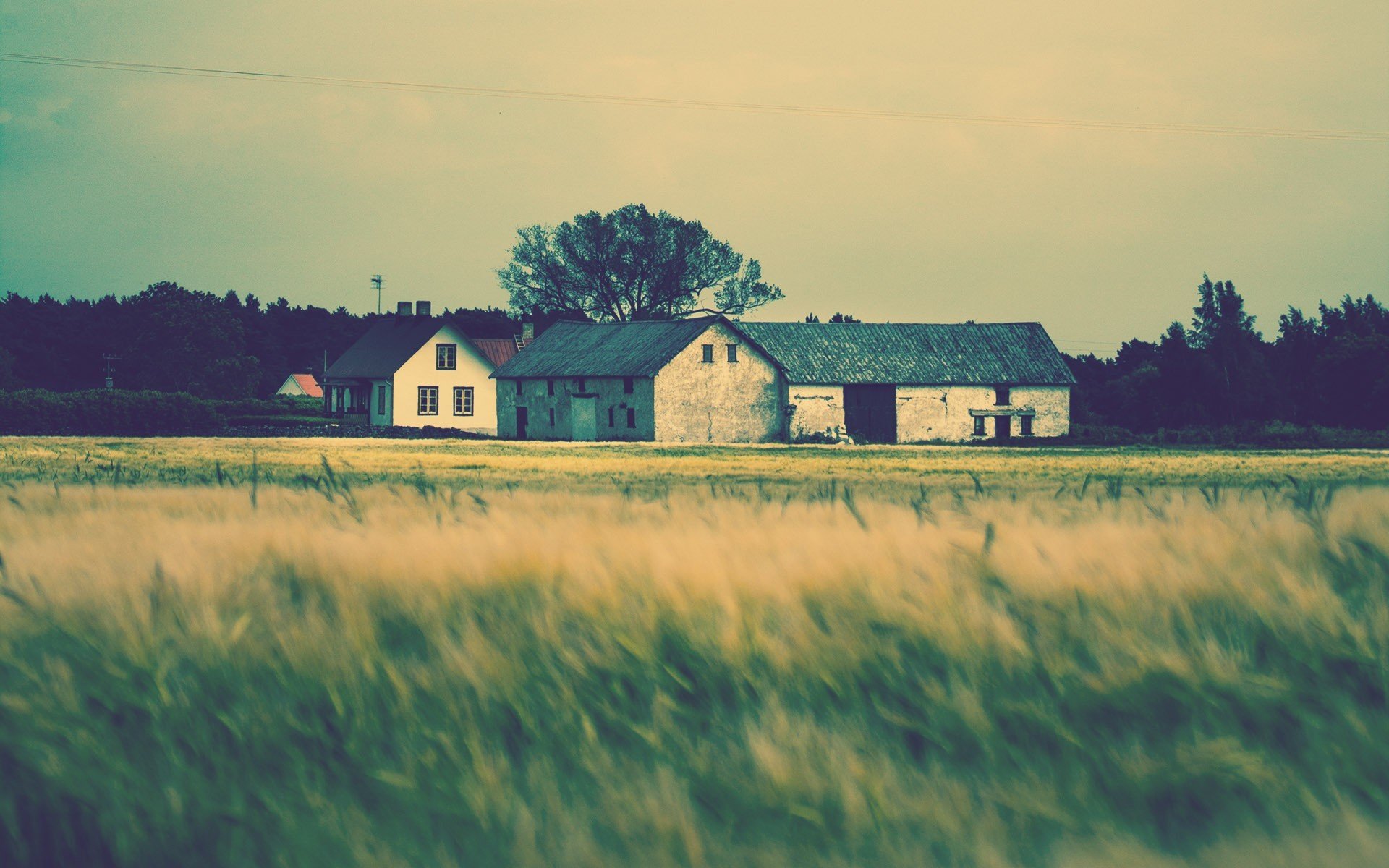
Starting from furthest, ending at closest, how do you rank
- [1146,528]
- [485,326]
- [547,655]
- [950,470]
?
[485,326], [950,470], [1146,528], [547,655]

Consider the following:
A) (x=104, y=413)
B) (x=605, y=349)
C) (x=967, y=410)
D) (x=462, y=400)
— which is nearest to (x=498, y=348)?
(x=462, y=400)

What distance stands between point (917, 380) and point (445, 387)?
27596mm

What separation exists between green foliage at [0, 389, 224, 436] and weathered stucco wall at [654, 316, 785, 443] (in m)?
18.8

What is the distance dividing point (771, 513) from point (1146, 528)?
215 cm

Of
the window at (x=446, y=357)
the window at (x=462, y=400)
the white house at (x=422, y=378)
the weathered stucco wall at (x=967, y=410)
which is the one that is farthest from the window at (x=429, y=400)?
the weathered stucco wall at (x=967, y=410)

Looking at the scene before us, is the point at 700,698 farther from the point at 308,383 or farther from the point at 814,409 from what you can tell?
the point at 308,383

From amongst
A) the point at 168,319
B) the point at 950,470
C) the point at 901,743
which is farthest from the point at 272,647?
the point at 168,319

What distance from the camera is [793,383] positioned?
6016 cm

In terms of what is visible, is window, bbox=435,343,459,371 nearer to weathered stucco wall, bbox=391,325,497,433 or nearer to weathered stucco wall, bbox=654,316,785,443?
weathered stucco wall, bbox=391,325,497,433

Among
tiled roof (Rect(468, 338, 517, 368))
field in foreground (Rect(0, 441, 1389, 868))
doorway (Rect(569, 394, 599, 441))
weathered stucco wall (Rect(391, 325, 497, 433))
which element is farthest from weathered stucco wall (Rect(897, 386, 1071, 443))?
field in foreground (Rect(0, 441, 1389, 868))

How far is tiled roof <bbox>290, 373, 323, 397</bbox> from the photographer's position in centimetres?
13112

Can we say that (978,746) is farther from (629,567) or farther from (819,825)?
(629,567)

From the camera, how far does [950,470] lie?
2545cm

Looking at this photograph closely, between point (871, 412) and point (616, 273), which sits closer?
point (871, 412)
